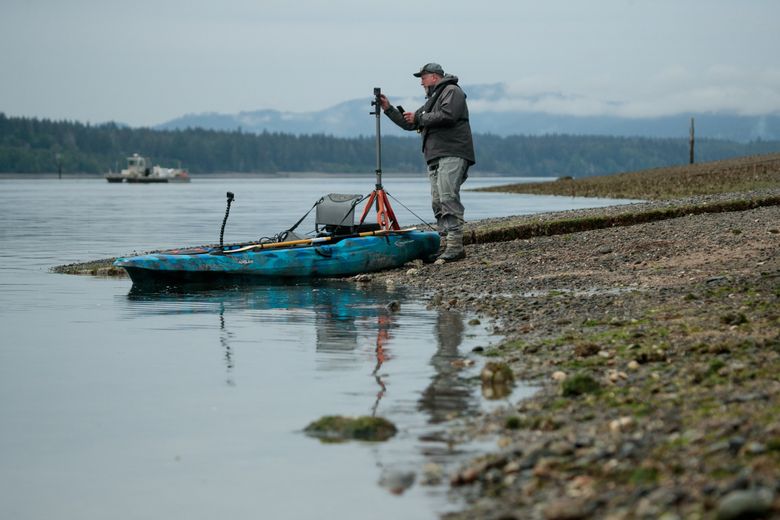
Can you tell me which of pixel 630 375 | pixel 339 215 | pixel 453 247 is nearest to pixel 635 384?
pixel 630 375

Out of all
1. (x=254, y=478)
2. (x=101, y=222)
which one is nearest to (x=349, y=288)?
(x=254, y=478)

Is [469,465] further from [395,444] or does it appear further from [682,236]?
[682,236]

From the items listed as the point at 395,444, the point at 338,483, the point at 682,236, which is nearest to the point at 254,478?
the point at 338,483

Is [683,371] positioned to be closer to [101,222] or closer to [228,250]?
[228,250]

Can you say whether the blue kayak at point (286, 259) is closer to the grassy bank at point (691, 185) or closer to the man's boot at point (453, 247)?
the man's boot at point (453, 247)

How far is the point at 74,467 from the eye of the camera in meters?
7.05

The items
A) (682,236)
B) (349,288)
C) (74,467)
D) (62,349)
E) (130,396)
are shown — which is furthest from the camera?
(682,236)

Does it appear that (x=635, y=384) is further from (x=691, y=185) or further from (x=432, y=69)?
(x=691, y=185)

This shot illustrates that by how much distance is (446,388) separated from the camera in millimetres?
8906

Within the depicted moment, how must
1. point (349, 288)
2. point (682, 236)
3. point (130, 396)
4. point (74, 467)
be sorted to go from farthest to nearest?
point (682, 236) < point (349, 288) < point (130, 396) < point (74, 467)

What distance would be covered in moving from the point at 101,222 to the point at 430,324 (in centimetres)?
3275

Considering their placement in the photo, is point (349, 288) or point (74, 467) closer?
point (74, 467)

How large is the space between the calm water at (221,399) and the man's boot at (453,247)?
74.8 inches

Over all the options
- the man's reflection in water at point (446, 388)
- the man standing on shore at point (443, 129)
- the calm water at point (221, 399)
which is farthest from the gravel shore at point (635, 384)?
the man standing on shore at point (443, 129)
